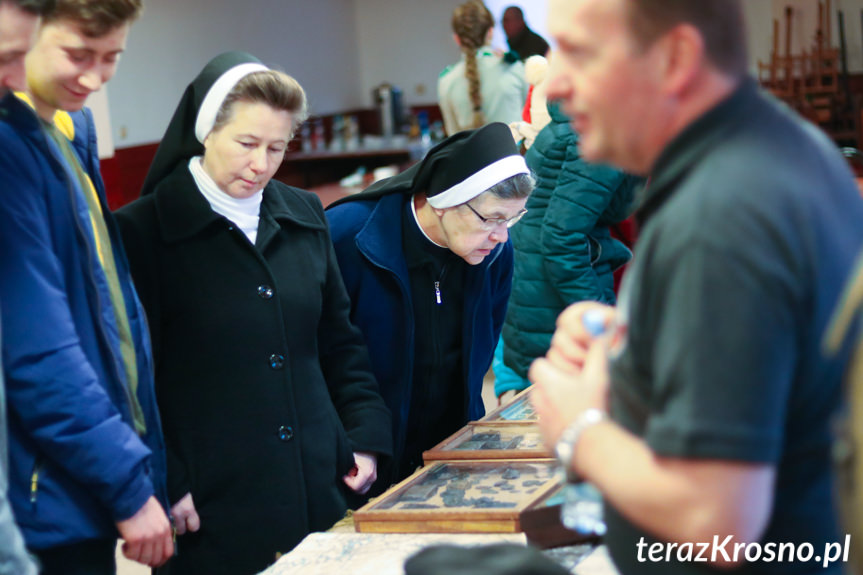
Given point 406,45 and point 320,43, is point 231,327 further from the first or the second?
point 406,45

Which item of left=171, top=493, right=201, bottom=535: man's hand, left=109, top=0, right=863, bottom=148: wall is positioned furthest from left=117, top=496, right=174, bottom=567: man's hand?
left=109, top=0, right=863, bottom=148: wall

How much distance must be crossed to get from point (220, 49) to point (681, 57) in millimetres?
8147

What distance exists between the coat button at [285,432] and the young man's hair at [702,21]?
1417 millimetres

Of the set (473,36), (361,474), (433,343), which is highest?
(473,36)

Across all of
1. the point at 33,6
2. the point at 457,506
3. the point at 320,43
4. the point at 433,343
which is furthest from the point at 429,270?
the point at 320,43

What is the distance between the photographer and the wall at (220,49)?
24.0 ft

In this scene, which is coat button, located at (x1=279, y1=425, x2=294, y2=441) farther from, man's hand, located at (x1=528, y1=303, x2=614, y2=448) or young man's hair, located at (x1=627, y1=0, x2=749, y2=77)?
young man's hair, located at (x1=627, y1=0, x2=749, y2=77)

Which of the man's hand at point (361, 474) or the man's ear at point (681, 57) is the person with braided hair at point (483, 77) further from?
the man's ear at point (681, 57)

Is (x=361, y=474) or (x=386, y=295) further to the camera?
(x=386, y=295)

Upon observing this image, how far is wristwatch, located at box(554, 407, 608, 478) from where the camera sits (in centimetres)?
99

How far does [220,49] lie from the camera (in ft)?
27.9

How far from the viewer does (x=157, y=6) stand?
7.61 meters

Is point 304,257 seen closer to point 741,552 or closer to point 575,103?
point 575,103

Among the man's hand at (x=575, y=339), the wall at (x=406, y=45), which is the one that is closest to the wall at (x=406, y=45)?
the wall at (x=406, y=45)
